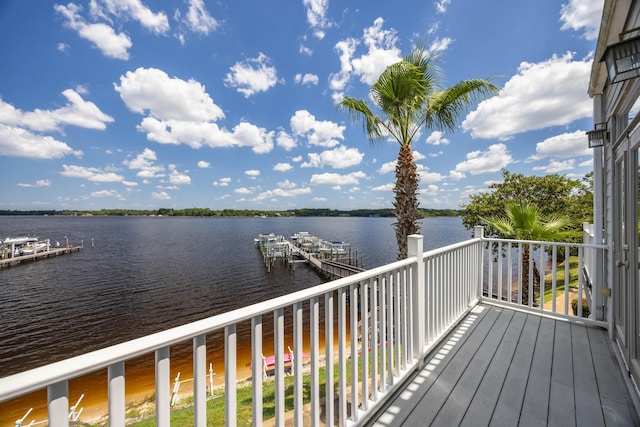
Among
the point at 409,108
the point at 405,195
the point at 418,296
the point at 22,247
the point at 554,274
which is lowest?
the point at 22,247

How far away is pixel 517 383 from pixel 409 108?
4.30m

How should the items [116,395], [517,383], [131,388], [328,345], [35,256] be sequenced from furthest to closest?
[35,256] → [131,388] → [517,383] → [328,345] → [116,395]

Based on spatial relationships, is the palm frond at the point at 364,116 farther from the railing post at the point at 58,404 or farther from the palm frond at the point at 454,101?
the railing post at the point at 58,404

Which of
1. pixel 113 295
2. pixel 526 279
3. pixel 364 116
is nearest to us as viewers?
pixel 364 116

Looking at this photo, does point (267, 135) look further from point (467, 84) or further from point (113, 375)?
point (113, 375)

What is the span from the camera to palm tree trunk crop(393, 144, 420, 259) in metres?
5.39

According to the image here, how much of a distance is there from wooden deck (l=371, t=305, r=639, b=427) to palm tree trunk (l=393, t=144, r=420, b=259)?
8.67 ft

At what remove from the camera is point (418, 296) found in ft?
7.51

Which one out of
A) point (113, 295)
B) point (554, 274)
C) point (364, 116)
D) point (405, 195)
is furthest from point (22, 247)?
point (554, 274)

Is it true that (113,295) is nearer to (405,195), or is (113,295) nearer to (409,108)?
(405,195)

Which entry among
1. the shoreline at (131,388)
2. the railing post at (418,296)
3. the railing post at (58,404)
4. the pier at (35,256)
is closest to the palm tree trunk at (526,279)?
the railing post at (418,296)

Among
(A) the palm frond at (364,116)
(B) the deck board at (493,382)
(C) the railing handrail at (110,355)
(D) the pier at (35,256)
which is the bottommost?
(D) the pier at (35,256)

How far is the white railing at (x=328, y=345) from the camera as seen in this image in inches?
28.5

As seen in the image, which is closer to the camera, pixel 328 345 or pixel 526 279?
pixel 328 345
